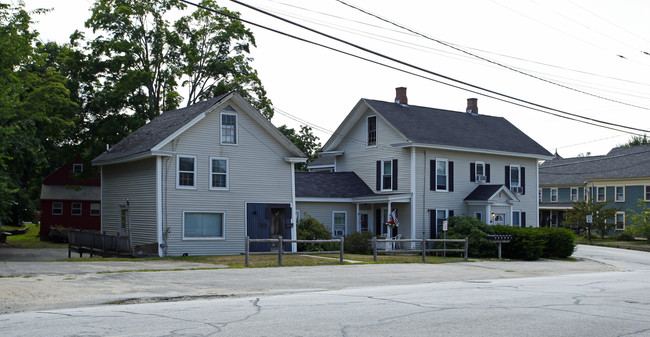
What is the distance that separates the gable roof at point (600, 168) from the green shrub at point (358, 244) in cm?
3326

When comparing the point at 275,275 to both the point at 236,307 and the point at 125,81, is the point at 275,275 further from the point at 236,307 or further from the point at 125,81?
the point at 125,81

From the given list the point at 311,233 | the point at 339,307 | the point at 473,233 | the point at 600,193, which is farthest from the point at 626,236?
the point at 339,307

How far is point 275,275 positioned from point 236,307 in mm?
7435

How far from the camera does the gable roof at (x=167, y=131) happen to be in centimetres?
2775

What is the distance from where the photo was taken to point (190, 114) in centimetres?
2945

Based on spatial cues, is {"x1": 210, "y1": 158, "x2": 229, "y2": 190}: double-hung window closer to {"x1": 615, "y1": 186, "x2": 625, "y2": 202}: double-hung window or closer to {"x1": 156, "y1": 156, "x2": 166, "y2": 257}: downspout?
{"x1": 156, "y1": 156, "x2": 166, "y2": 257}: downspout

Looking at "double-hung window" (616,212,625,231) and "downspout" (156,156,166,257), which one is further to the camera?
"double-hung window" (616,212,625,231)

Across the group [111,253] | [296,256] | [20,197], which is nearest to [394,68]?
[296,256]

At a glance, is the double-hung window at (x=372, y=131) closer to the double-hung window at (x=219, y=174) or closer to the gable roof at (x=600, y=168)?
the double-hung window at (x=219, y=174)

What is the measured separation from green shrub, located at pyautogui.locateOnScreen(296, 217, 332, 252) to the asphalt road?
1071 cm

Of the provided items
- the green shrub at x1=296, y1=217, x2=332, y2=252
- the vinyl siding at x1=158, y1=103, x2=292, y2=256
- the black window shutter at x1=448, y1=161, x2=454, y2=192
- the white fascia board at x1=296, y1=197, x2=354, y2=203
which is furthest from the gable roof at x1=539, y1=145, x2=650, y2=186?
the vinyl siding at x1=158, y1=103, x2=292, y2=256

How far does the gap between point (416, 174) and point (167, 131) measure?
45.0ft

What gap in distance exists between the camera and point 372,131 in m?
38.0

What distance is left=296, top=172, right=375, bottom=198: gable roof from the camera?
34938mm
